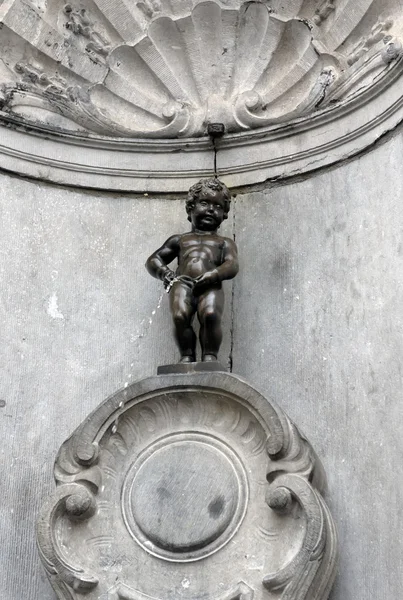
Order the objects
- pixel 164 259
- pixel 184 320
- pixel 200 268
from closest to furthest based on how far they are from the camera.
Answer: pixel 184 320 → pixel 200 268 → pixel 164 259

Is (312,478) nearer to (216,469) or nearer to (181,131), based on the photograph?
(216,469)

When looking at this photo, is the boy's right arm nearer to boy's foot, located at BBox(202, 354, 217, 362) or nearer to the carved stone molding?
boy's foot, located at BBox(202, 354, 217, 362)

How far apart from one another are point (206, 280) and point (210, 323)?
16 centimetres

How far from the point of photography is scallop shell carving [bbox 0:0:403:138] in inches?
186

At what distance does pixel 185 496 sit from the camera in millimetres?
3617

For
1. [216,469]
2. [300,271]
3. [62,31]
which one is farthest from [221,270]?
[62,31]

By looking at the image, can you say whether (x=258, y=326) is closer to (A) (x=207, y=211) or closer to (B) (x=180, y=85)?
(A) (x=207, y=211)

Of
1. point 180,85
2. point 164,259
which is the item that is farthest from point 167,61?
point 164,259

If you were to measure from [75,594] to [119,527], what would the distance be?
0.26 m

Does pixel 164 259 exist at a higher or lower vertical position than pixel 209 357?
higher

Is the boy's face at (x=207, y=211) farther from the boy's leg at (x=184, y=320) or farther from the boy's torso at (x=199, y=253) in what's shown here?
the boy's leg at (x=184, y=320)

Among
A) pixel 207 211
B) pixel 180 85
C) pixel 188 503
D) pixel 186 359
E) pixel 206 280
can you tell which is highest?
pixel 180 85

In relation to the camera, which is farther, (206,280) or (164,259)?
(164,259)

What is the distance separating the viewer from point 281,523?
3.55 meters
